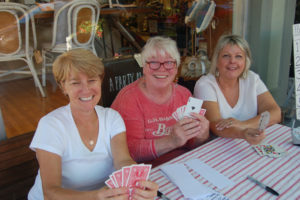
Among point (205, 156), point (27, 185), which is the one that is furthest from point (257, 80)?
point (27, 185)

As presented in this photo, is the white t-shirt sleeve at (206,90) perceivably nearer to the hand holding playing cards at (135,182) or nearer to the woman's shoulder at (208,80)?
the woman's shoulder at (208,80)

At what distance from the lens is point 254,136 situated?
60.0 inches

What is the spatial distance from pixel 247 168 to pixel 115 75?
49.7 inches

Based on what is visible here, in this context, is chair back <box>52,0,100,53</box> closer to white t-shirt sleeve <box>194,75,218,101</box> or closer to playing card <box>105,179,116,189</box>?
white t-shirt sleeve <box>194,75,218,101</box>

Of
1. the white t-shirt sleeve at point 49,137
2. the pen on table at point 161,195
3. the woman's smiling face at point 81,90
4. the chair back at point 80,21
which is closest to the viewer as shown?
the pen on table at point 161,195

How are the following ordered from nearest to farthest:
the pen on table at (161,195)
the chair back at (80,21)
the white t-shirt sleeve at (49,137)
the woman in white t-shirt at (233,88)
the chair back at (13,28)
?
the pen on table at (161,195)
the white t-shirt sleeve at (49,137)
the woman in white t-shirt at (233,88)
the chair back at (13,28)
the chair back at (80,21)

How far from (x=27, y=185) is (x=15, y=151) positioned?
267 mm

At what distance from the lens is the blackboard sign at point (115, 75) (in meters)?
2.10

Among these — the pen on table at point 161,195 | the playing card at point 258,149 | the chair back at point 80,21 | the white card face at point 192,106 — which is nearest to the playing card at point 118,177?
the pen on table at point 161,195

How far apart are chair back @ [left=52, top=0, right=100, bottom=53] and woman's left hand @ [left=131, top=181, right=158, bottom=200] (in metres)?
2.84

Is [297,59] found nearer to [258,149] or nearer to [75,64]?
[258,149]

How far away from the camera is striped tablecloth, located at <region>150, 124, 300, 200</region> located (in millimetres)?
1145

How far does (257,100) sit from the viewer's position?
2.17 metres

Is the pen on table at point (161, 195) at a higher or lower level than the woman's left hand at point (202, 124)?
lower
